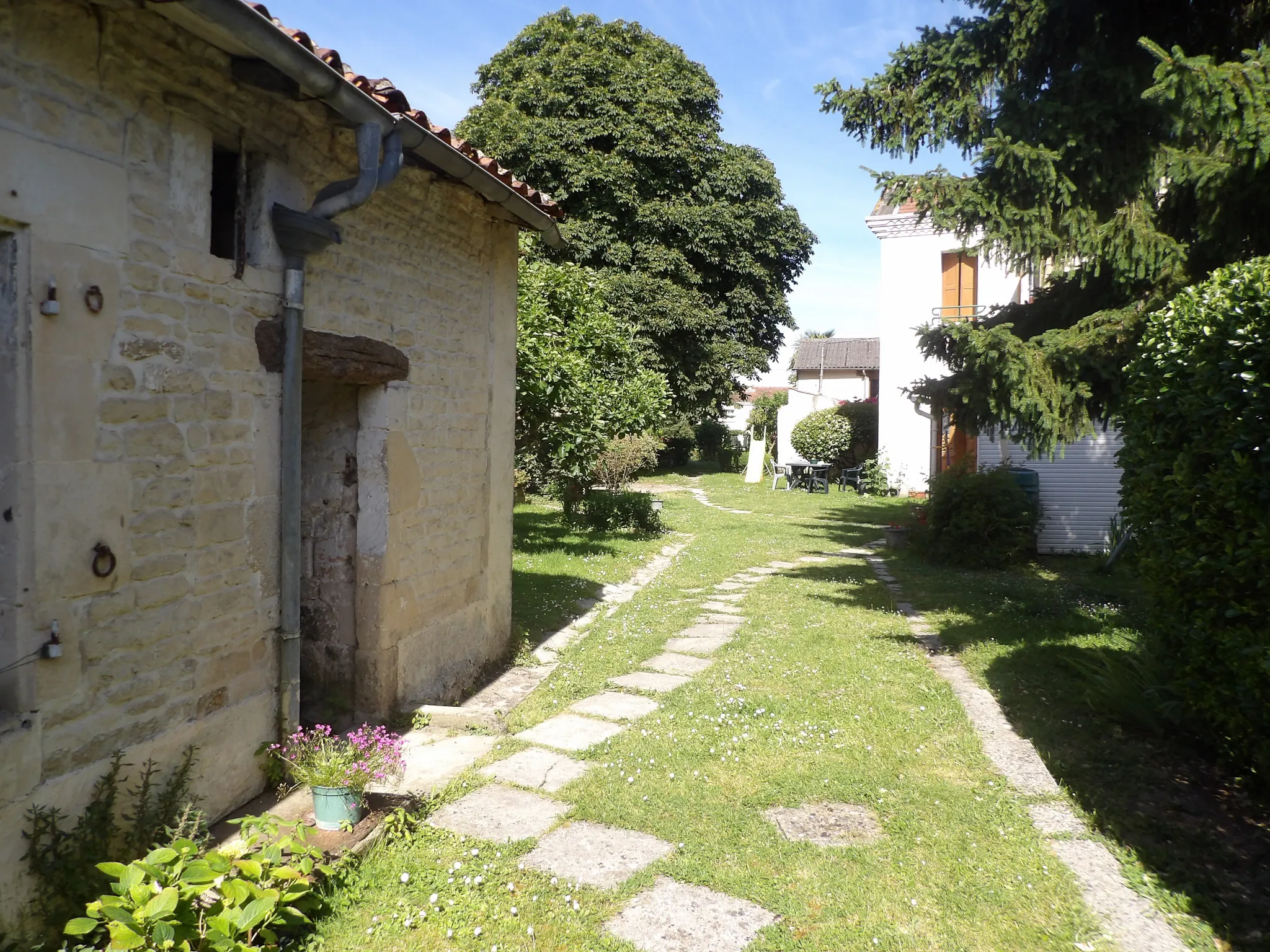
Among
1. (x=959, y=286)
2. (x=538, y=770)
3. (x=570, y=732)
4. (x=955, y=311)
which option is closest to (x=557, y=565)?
(x=570, y=732)

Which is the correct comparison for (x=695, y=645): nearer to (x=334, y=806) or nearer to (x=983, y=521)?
(x=334, y=806)

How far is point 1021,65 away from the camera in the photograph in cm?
780

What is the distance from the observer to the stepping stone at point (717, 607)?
27.6ft

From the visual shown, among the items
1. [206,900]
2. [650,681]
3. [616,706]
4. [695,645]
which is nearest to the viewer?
[206,900]

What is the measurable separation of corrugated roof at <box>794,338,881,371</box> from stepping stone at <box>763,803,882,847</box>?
111 feet

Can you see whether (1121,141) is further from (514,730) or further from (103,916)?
(103,916)

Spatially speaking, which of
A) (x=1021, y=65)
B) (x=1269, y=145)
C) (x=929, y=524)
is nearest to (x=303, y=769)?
(x=1269, y=145)

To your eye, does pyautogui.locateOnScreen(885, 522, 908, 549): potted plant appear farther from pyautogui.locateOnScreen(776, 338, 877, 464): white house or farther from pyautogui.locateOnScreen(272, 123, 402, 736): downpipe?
pyautogui.locateOnScreen(776, 338, 877, 464): white house

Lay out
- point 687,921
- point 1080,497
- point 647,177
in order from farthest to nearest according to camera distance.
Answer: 1. point 647,177
2. point 1080,497
3. point 687,921

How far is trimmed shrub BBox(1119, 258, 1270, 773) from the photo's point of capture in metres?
3.48

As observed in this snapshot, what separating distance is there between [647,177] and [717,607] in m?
14.6

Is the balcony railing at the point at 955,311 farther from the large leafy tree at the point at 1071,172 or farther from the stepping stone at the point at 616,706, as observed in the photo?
the stepping stone at the point at 616,706

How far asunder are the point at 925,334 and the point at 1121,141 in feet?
7.24

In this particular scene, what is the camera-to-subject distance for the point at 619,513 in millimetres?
13914
